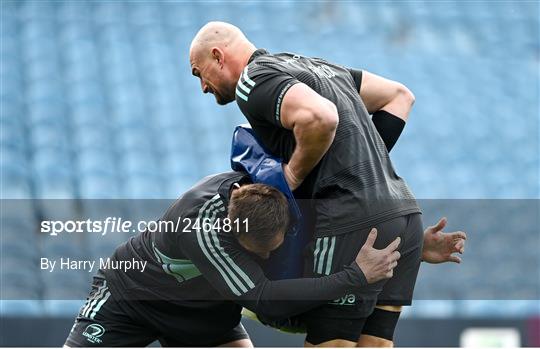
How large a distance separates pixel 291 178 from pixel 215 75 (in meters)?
0.42

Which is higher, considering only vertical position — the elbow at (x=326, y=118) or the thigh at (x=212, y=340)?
the elbow at (x=326, y=118)

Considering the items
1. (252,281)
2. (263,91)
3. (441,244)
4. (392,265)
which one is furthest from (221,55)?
(441,244)

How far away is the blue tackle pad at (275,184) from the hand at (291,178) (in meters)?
0.01

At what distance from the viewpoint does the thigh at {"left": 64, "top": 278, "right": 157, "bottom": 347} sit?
3.26 meters

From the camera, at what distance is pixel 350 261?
282cm

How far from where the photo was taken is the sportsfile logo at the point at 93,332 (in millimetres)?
3266

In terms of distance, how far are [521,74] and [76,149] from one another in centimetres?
398

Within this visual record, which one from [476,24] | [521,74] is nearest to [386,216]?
[521,74]

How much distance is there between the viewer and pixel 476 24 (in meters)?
8.91

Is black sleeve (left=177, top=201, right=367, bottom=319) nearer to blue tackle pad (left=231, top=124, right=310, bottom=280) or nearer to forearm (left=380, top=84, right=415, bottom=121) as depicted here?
blue tackle pad (left=231, top=124, right=310, bottom=280)

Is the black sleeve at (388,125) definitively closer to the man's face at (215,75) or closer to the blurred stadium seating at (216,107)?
the man's face at (215,75)

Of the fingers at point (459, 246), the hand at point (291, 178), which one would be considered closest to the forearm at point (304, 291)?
the hand at point (291, 178)

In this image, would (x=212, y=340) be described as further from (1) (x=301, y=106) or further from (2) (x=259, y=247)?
(1) (x=301, y=106)

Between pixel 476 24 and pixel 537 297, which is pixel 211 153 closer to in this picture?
pixel 537 297
